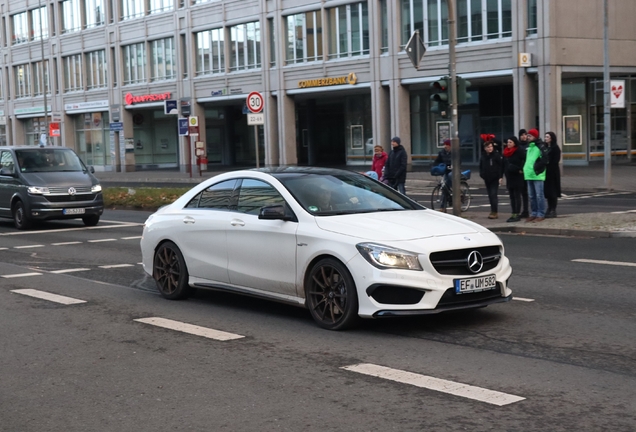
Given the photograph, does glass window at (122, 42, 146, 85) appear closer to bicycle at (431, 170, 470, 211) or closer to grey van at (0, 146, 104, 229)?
grey van at (0, 146, 104, 229)

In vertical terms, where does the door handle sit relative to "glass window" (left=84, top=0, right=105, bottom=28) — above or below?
below

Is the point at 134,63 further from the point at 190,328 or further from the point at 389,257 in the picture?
the point at 389,257

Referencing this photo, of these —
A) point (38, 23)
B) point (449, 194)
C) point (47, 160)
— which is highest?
point (38, 23)

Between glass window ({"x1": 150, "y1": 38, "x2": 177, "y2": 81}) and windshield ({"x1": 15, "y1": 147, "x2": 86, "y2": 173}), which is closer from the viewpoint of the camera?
windshield ({"x1": 15, "y1": 147, "x2": 86, "y2": 173})

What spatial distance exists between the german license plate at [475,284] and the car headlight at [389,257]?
0.39 meters

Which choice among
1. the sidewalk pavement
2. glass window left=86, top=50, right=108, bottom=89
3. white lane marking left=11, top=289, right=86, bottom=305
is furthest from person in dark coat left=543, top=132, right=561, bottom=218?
glass window left=86, top=50, right=108, bottom=89

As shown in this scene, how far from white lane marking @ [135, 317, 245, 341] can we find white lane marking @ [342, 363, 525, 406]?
1656mm

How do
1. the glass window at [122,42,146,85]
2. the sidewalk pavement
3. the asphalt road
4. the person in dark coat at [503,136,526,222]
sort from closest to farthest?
the asphalt road, the sidewalk pavement, the person in dark coat at [503,136,526,222], the glass window at [122,42,146,85]

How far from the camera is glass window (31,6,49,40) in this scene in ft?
220

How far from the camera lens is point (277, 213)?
340 inches

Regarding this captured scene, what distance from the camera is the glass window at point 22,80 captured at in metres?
69.8

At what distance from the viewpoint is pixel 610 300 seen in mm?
9328

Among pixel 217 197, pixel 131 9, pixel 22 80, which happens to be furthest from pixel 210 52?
pixel 217 197

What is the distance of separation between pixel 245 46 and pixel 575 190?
25.4 m
